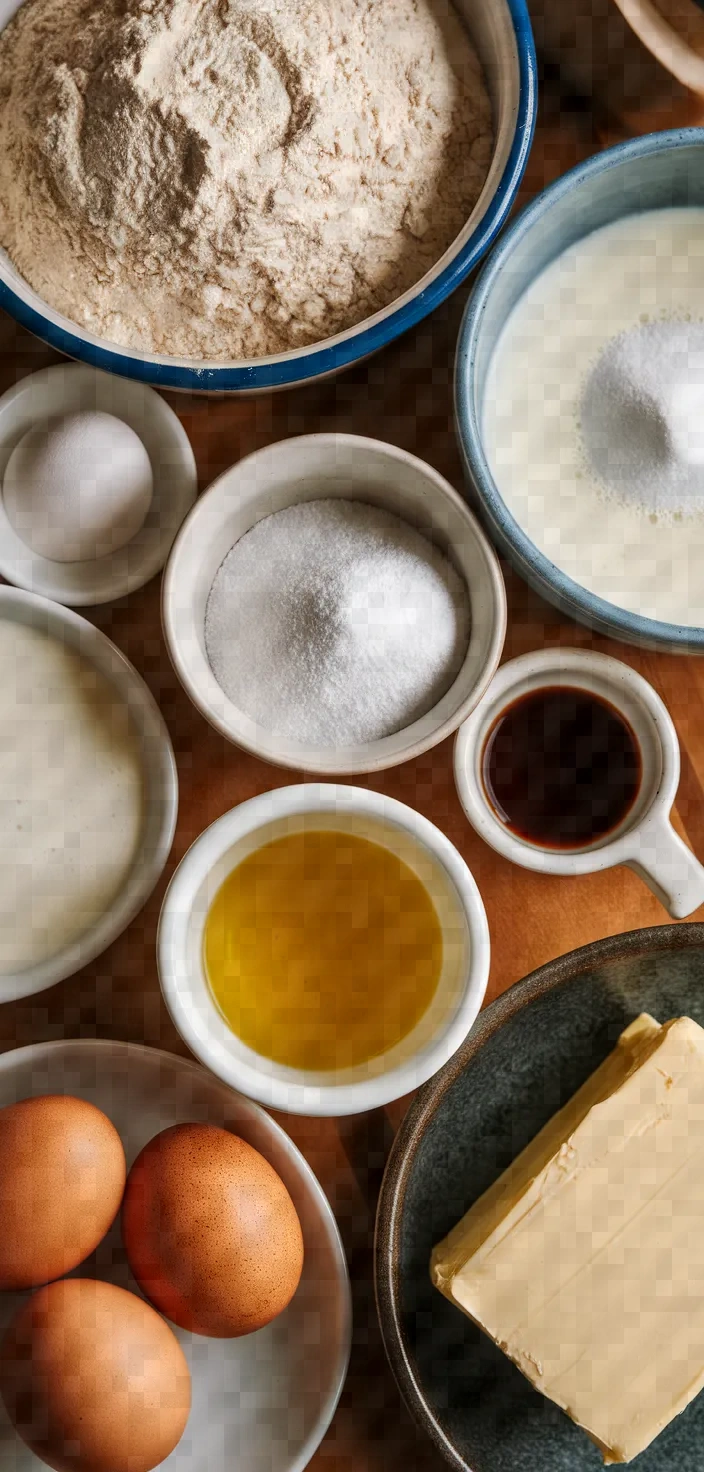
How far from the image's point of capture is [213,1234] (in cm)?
64

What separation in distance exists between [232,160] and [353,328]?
12cm

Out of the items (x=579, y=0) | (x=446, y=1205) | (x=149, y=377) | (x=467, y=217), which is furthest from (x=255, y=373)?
(x=446, y=1205)

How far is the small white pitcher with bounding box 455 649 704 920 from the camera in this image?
0.71 meters

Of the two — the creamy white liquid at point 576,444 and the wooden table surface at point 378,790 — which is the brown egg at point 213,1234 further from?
the creamy white liquid at point 576,444

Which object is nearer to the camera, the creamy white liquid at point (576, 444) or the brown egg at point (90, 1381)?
the brown egg at point (90, 1381)

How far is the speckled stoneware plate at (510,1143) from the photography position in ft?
2.31

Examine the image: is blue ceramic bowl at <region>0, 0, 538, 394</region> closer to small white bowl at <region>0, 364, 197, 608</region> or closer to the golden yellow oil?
small white bowl at <region>0, 364, 197, 608</region>

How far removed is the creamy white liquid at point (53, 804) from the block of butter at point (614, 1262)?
0.34 meters

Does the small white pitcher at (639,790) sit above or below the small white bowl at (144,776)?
above

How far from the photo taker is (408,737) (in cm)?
67

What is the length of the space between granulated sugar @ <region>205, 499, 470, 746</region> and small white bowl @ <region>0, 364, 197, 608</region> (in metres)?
0.06

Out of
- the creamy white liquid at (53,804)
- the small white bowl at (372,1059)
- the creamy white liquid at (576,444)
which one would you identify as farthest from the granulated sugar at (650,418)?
the creamy white liquid at (53,804)

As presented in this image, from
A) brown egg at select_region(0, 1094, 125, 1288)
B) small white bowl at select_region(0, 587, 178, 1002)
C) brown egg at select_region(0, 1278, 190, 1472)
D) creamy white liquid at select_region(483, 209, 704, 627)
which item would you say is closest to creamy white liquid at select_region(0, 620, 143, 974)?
small white bowl at select_region(0, 587, 178, 1002)

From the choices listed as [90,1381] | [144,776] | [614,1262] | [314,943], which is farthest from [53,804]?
[614,1262]
